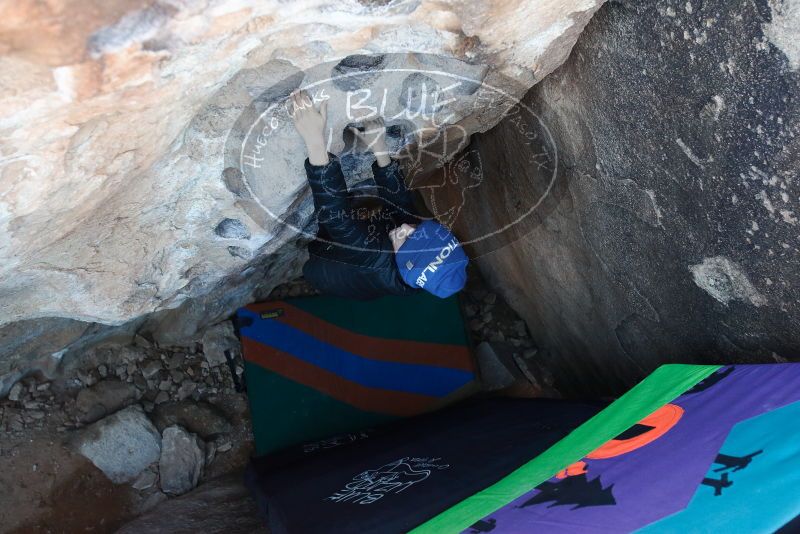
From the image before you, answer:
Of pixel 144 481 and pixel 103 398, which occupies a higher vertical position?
pixel 103 398

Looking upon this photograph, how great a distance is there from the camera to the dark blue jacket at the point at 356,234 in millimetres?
1759

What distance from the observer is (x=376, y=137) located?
6.29 feet

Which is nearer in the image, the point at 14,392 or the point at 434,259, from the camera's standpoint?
the point at 434,259

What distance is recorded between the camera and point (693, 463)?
Answer: 4.23 ft

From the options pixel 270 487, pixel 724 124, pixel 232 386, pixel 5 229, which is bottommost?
pixel 270 487

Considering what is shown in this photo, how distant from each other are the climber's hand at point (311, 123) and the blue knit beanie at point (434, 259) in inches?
12.7

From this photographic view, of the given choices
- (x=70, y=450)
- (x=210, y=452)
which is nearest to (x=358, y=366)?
(x=210, y=452)

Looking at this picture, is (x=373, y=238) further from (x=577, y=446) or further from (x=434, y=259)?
(x=577, y=446)

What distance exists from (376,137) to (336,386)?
1.44m

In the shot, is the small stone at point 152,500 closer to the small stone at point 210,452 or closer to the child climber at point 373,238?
the small stone at point 210,452

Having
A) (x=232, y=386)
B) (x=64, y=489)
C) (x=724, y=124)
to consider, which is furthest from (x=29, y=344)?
(x=724, y=124)

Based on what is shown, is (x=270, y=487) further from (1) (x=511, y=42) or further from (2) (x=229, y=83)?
(1) (x=511, y=42)

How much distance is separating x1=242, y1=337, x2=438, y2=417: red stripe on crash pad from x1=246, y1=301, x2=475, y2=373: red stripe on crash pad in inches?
5.6

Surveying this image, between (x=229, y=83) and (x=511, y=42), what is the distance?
2.14 feet
